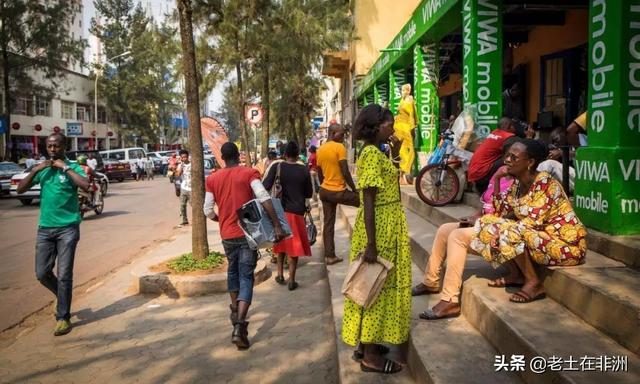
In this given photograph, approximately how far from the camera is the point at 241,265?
4609 millimetres

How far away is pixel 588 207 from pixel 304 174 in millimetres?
3308

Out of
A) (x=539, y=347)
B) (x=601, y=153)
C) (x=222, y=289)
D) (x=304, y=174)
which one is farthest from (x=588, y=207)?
(x=222, y=289)

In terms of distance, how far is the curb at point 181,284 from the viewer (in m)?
6.11

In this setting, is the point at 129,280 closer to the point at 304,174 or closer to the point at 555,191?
the point at 304,174

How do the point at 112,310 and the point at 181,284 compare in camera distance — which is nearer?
the point at 112,310

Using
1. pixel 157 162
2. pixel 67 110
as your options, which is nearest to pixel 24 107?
pixel 67 110

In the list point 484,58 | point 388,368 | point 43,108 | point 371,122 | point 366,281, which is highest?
point 43,108

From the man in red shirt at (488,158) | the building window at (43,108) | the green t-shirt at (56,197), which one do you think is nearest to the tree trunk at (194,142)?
the green t-shirt at (56,197)

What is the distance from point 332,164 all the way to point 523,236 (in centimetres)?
336

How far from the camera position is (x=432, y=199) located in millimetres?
7207

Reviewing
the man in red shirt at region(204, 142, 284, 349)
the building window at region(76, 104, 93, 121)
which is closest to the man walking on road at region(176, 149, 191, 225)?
the man in red shirt at region(204, 142, 284, 349)

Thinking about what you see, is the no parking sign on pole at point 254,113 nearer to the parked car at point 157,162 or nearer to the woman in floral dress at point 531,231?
the woman in floral dress at point 531,231

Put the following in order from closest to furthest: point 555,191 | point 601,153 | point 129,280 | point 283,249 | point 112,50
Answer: point 555,191 < point 601,153 < point 283,249 < point 129,280 < point 112,50

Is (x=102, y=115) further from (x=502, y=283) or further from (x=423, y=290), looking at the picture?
(x=502, y=283)
